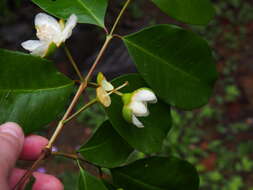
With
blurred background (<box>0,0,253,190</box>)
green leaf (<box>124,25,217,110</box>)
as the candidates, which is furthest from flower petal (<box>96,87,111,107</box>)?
blurred background (<box>0,0,253,190</box>)

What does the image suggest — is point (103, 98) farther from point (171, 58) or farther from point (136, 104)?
point (171, 58)

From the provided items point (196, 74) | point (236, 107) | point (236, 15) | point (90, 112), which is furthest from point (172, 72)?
point (236, 15)

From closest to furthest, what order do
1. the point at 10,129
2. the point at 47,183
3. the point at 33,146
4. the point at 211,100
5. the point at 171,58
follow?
the point at 10,129, the point at 171,58, the point at 33,146, the point at 47,183, the point at 211,100

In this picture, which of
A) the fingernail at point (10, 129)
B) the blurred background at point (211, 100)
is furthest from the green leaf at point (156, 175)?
the blurred background at point (211, 100)

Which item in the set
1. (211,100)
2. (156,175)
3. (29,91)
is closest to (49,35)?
(29,91)

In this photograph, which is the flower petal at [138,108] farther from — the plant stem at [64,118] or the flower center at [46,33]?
the flower center at [46,33]

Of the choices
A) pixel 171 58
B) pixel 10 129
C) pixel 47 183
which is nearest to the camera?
pixel 10 129

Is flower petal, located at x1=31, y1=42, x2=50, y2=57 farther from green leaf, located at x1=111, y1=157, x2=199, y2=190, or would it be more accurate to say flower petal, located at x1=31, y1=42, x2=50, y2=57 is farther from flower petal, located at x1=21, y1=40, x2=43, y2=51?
green leaf, located at x1=111, y1=157, x2=199, y2=190
